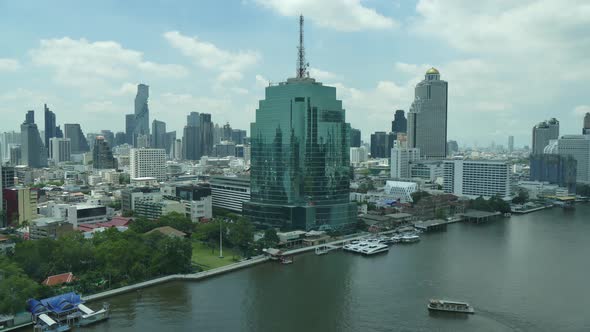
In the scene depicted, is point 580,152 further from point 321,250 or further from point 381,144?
point 381,144

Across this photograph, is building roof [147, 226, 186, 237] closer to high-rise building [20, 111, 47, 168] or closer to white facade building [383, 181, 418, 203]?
white facade building [383, 181, 418, 203]

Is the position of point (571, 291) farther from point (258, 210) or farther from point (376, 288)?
point (258, 210)

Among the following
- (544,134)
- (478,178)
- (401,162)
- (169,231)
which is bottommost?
(169,231)

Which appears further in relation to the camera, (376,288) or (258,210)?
(258,210)

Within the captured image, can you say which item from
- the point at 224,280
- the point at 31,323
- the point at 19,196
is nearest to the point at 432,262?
the point at 224,280

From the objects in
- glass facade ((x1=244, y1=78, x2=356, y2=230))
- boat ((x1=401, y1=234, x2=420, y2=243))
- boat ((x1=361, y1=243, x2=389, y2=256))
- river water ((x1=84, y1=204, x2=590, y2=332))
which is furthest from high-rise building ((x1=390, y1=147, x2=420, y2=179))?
boat ((x1=361, y1=243, x2=389, y2=256))

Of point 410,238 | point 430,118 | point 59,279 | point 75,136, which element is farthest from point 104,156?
point 59,279
